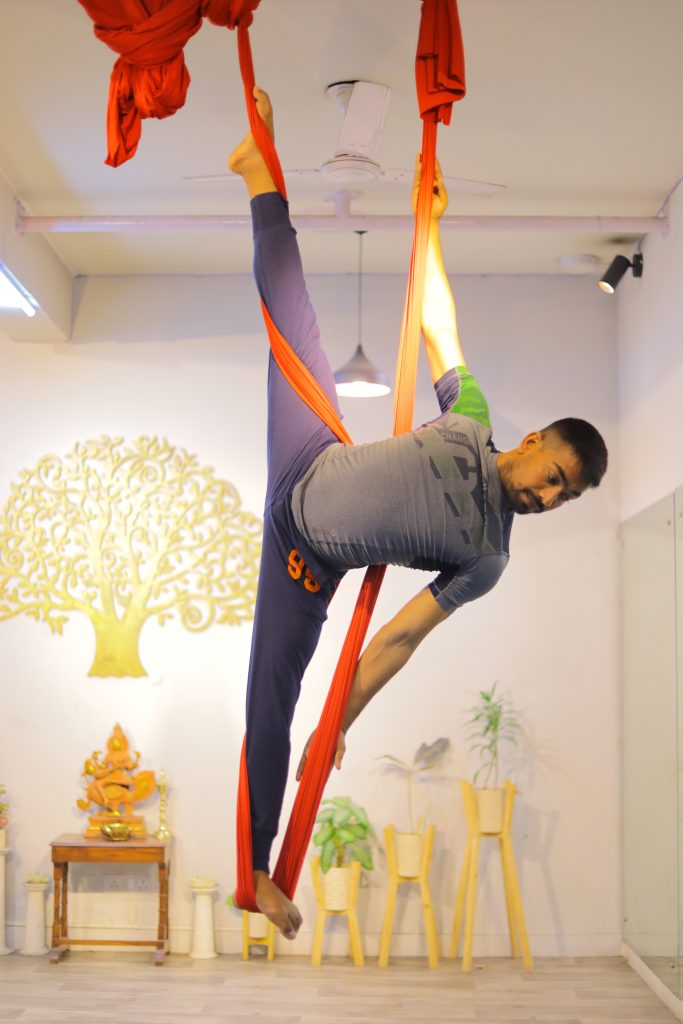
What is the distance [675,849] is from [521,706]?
1164 mm

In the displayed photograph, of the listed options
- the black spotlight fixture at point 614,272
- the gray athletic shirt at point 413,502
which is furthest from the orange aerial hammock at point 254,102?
the black spotlight fixture at point 614,272

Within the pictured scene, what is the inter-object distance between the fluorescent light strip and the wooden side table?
2.45m

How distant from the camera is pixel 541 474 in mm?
2312

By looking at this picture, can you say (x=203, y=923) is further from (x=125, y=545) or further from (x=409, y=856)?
(x=125, y=545)

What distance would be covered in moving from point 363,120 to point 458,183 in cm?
59

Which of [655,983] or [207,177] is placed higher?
[207,177]

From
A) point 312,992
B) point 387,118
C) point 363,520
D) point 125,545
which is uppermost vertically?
point 387,118

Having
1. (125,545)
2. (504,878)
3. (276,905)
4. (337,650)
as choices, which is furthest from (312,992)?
(276,905)

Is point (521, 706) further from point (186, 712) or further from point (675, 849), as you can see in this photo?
point (186, 712)

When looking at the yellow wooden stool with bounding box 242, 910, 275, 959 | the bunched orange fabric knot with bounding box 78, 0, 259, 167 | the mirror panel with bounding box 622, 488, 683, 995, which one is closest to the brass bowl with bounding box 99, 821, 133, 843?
the yellow wooden stool with bounding box 242, 910, 275, 959

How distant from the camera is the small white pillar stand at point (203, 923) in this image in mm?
5262

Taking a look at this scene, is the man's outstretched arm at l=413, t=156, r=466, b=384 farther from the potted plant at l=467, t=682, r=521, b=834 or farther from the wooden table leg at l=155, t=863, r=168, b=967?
the wooden table leg at l=155, t=863, r=168, b=967

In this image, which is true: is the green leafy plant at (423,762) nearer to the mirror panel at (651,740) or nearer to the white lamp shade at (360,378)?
the mirror panel at (651,740)

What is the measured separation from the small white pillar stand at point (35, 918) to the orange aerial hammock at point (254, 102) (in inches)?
132
